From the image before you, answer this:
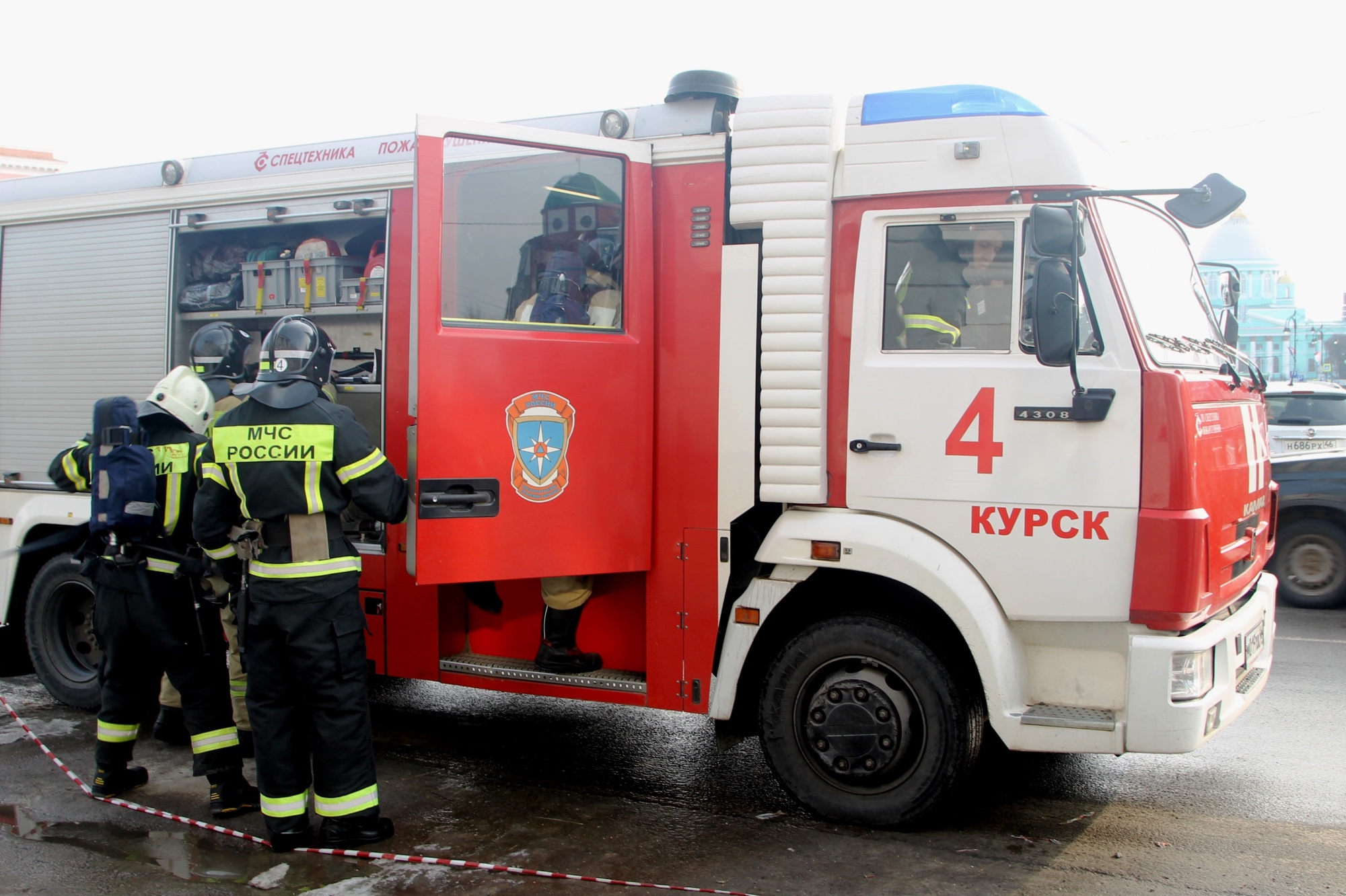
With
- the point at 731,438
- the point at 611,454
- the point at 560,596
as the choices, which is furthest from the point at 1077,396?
the point at 560,596

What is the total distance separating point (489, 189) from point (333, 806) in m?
2.59

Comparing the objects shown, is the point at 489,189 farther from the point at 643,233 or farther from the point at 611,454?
the point at 611,454

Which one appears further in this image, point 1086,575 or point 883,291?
point 883,291

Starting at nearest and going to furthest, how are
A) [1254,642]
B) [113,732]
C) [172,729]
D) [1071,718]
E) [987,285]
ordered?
1. [1071,718]
2. [987,285]
3. [1254,642]
4. [113,732]
5. [172,729]

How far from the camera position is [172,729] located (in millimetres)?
5730

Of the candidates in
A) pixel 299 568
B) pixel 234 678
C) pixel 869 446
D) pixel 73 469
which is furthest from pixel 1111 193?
pixel 73 469

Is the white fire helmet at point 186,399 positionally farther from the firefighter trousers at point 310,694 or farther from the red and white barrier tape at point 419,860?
the red and white barrier tape at point 419,860

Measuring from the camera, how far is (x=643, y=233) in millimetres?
4613

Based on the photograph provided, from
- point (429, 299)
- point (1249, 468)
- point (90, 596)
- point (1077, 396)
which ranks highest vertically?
point (429, 299)

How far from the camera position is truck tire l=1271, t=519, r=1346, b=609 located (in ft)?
28.4

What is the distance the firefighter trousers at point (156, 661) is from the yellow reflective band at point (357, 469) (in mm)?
1178

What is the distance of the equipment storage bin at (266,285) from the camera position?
591 cm

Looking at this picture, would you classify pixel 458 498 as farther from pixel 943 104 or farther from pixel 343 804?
pixel 943 104

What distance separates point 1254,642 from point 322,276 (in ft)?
16.0
